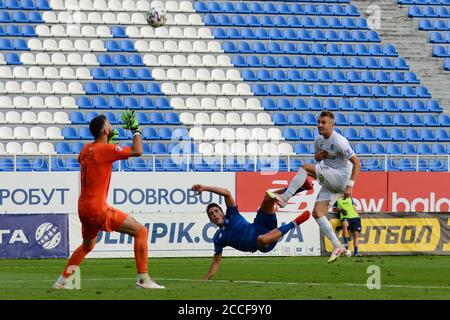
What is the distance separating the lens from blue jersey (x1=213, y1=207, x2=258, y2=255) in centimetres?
1709

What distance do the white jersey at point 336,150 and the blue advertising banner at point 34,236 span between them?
11.1m

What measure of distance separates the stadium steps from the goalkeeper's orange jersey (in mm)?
26543

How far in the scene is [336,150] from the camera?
57.5 feet

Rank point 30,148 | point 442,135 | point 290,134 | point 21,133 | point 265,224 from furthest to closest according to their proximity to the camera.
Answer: point 442,135 → point 290,134 → point 21,133 → point 30,148 → point 265,224

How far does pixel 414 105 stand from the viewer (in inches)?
1512

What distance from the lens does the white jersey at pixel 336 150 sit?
1744cm

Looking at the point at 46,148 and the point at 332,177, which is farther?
the point at 46,148

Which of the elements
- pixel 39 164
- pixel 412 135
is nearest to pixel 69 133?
pixel 39 164

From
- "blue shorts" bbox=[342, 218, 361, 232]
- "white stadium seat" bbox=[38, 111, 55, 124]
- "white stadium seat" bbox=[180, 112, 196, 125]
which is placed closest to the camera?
"blue shorts" bbox=[342, 218, 361, 232]

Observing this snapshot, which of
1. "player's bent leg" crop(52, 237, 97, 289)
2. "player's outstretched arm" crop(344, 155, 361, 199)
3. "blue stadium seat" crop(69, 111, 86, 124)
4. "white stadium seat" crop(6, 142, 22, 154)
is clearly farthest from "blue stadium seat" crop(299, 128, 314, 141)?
"player's bent leg" crop(52, 237, 97, 289)

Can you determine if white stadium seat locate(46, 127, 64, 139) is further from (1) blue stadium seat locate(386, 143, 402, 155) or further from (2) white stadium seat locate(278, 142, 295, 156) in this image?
(1) blue stadium seat locate(386, 143, 402, 155)

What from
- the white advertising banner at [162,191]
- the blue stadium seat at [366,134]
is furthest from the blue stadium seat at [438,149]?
the white advertising banner at [162,191]

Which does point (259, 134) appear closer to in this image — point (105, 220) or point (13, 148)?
point (13, 148)

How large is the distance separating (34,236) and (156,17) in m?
10.7
